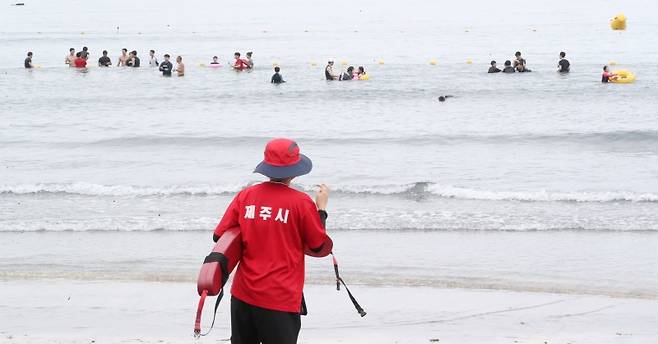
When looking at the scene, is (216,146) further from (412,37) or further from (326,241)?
(412,37)

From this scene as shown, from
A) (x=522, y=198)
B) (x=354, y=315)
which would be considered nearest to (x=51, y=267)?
(x=354, y=315)

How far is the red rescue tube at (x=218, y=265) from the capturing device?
15.7 ft

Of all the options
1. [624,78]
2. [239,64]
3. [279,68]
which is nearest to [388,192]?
[624,78]

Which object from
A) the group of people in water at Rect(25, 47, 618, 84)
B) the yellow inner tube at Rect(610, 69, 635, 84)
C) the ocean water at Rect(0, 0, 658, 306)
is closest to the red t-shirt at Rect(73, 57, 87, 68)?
the group of people in water at Rect(25, 47, 618, 84)

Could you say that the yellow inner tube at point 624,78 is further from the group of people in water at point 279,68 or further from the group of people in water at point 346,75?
the group of people in water at point 346,75

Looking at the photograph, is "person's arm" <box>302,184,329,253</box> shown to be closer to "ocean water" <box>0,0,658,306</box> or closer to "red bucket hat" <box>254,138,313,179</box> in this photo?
"red bucket hat" <box>254,138,313,179</box>

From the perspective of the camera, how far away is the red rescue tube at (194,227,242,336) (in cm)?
Answer: 479

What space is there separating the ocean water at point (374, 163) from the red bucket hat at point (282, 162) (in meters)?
5.12

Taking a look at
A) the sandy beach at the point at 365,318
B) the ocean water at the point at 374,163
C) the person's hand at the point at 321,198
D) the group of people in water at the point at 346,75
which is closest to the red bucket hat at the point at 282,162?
the person's hand at the point at 321,198

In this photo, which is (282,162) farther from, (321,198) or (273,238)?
(273,238)

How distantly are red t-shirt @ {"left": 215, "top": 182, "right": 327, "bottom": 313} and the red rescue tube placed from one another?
0.07 metres

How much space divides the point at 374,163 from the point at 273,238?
16073 millimetres

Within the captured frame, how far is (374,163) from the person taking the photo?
68.6 feet

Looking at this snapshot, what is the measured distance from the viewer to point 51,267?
11039 mm
